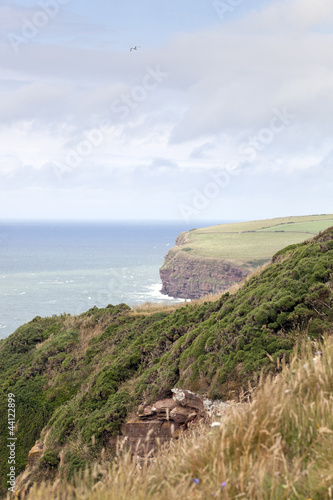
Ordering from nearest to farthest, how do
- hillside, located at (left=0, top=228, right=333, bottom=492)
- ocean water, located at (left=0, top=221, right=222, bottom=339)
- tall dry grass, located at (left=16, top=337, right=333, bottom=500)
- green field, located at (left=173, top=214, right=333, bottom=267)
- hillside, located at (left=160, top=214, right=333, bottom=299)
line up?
1. tall dry grass, located at (left=16, top=337, right=333, bottom=500)
2. hillside, located at (left=0, top=228, right=333, bottom=492)
3. ocean water, located at (left=0, top=221, right=222, bottom=339)
4. hillside, located at (left=160, top=214, right=333, bottom=299)
5. green field, located at (left=173, top=214, right=333, bottom=267)

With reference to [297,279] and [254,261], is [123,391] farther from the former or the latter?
[254,261]

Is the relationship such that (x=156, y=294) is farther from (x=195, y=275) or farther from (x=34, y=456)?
(x=34, y=456)

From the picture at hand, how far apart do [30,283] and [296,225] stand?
288 feet

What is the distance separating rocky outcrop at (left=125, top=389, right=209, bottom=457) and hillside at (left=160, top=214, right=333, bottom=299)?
8490 cm

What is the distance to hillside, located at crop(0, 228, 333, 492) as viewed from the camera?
8398 millimetres

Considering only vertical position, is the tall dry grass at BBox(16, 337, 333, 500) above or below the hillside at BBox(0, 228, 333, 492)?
above

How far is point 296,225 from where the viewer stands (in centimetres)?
13575

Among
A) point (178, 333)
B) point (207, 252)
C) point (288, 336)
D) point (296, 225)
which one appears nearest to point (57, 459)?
point (178, 333)

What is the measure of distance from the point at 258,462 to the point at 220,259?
10171cm

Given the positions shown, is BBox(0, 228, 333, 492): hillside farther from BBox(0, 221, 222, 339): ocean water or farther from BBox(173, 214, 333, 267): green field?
BBox(173, 214, 333, 267): green field

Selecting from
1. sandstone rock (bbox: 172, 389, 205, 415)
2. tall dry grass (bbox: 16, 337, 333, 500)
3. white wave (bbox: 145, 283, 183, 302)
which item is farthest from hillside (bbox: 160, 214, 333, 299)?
tall dry grass (bbox: 16, 337, 333, 500)

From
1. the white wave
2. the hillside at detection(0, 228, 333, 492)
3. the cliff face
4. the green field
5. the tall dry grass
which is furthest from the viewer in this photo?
the green field

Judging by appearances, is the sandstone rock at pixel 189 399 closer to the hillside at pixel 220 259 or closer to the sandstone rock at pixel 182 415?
the sandstone rock at pixel 182 415

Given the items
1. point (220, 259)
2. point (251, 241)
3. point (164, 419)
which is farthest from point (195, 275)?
point (164, 419)
